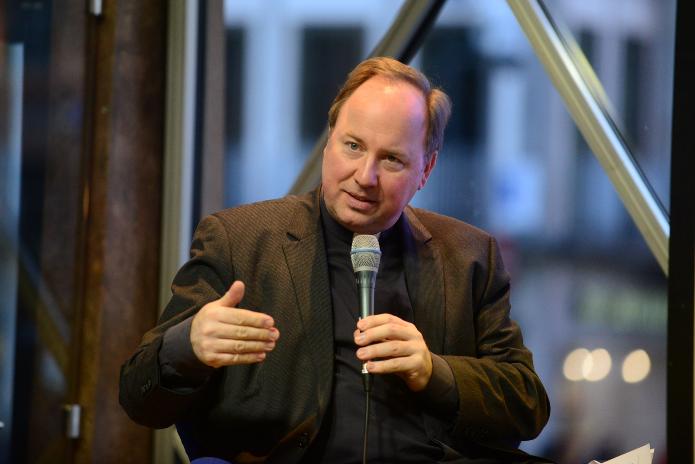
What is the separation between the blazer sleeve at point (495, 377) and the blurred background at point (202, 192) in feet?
3.69

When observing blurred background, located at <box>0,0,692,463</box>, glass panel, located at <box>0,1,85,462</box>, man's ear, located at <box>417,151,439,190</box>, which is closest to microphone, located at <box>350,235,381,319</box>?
man's ear, located at <box>417,151,439,190</box>

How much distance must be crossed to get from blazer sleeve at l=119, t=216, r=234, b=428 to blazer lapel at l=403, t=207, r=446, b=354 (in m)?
0.40

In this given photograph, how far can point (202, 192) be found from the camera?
12.7 ft

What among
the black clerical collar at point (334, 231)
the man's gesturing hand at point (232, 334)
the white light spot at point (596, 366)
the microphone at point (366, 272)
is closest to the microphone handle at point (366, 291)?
the microphone at point (366, 272)

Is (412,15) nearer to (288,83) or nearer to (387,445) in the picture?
(288,83)

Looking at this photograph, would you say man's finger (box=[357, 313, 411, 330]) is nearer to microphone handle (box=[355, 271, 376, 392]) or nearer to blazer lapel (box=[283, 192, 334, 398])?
microphone handle (box=[355, 271, 376, 392])

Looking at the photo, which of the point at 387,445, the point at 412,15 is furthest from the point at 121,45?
the point at 387,445

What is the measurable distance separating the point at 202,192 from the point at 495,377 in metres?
2.14

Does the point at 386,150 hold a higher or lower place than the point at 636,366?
higher

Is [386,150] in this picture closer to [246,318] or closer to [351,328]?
[351,328]

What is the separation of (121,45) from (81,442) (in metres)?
1.50

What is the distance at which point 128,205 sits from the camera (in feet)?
12.1

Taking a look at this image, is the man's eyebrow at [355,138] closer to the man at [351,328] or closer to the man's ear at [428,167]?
the man at [351,328]

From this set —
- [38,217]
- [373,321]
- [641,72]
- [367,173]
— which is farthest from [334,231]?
[38,217]
